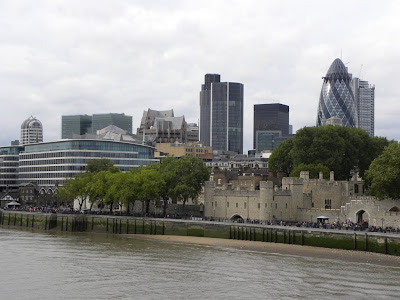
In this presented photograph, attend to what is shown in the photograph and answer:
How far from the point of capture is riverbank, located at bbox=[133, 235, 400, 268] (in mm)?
61000

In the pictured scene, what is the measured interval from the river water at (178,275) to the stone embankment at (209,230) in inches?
244

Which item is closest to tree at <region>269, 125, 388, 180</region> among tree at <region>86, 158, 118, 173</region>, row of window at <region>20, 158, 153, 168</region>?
tree at <region>86, 158, 118, 173</region>

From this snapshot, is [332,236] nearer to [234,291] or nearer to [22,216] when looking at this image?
[234,291]

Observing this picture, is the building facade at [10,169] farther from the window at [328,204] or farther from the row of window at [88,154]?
the window at [328,204]

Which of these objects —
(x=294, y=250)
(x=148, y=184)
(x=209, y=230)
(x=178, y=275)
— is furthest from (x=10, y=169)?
(x=178, y=275)

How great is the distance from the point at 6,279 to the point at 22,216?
182 feet

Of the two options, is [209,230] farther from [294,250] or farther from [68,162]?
[68,162]

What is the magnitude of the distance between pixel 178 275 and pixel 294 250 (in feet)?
59.4

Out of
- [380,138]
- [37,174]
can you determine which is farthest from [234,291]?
[37,174]

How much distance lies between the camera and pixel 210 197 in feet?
308

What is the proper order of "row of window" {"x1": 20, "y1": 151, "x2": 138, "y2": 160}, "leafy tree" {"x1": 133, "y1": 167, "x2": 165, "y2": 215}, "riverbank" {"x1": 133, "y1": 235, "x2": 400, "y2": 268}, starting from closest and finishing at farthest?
"riverbank" {"x1": 133, "y1": 235, "x2": 400, "y2": 268} < "leafy tree" {"x1": 133, "y1": 167, "x2": 165, "y2": 215} < "row of window" {"x1": 20, "y1": 151, "x2": 138, "y2": 160}

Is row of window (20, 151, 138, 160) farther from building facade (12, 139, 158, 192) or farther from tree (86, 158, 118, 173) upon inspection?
tree (86, 158, 118, 173)

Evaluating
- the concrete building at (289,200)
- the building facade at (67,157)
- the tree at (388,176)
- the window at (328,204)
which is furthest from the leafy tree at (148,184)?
the building facade at (67,157)

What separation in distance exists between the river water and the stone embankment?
6195 mm
